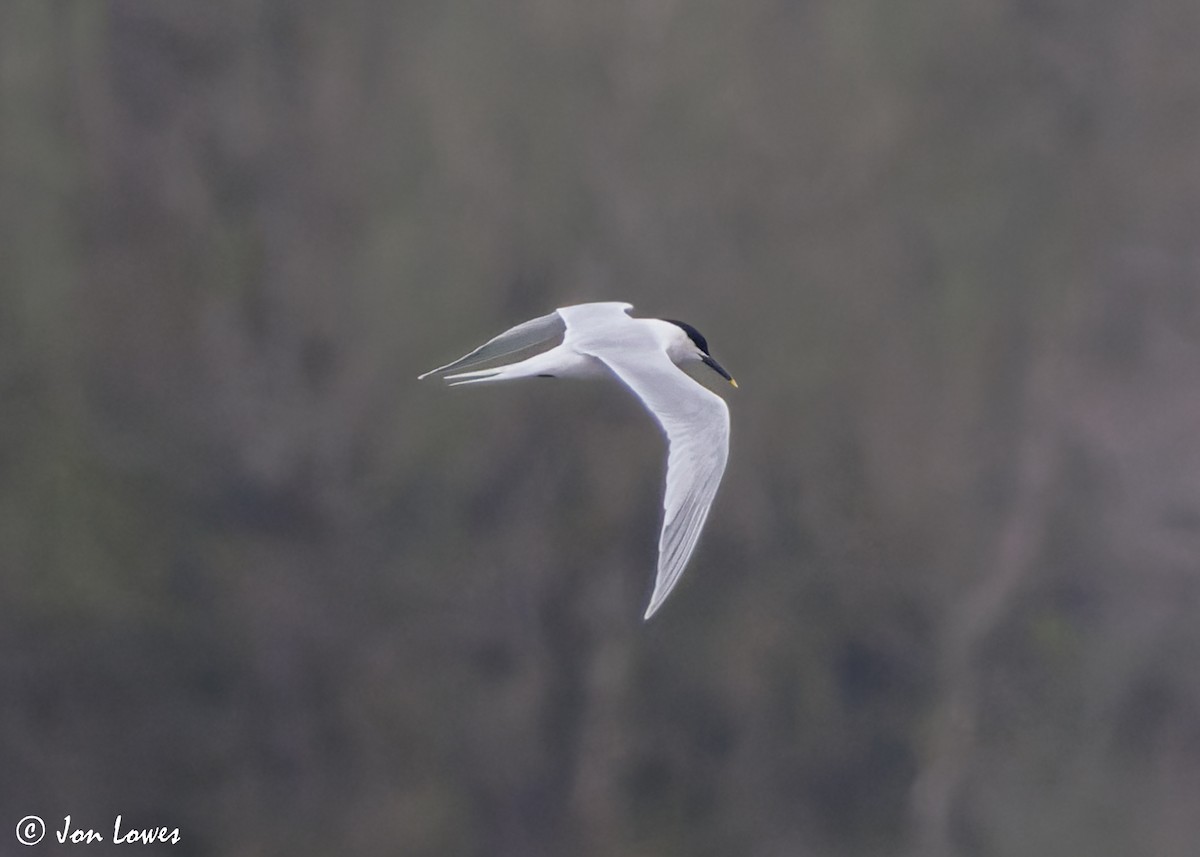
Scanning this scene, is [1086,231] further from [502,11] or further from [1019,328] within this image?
[502,11]

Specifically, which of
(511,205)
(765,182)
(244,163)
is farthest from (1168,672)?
(244,163)

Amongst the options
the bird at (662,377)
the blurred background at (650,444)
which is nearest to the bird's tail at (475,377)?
the bird at (662,377)

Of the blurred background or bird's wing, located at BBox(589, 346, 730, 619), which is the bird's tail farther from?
the blurred background

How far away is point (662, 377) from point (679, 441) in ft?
0.72

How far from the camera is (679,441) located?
2.43m

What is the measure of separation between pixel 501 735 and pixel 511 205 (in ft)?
6.70

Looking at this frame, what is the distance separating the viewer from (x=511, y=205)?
19.6 ft
